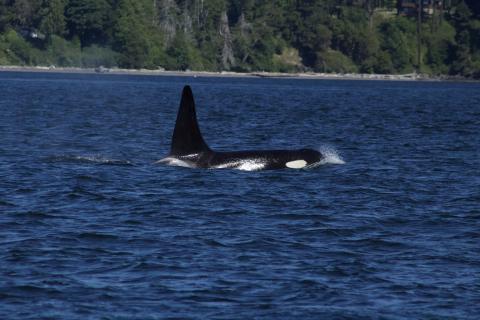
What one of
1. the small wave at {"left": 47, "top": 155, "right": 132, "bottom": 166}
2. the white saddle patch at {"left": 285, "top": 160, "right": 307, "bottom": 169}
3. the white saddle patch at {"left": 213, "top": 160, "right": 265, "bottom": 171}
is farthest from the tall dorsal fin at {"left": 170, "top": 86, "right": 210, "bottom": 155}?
the small wave at {"left": 47, "top": 155, "right": 132, "bottom": 166}

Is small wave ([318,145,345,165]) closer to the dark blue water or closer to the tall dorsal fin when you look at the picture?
the dark blue water

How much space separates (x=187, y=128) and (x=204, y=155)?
1118 mm

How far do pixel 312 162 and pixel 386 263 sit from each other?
12219mm

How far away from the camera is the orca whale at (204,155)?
95.6 ft

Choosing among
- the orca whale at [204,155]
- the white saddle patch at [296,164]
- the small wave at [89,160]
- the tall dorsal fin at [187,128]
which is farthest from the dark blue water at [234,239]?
the tall dorsal fin at [187,128]

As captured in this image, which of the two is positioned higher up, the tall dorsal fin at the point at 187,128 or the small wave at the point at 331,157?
the tall dorsal fin at the point at 187,128

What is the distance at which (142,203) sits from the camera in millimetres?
23844

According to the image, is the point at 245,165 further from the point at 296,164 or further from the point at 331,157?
the point at 331,157

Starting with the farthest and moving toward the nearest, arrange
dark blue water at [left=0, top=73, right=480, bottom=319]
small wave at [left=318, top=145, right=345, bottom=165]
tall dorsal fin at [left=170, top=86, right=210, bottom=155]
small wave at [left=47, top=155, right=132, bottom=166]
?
small wave at [left=318, top=145, right=345, bottom=165]
small wave at [left=47, top=155, right=132, bottom=166]
tall dorsal fin at [left=170, top=86, right=210, bottom=155]
dark blue water at [left=0, top=73, right=480, bottom=319]

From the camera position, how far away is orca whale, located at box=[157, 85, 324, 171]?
29.1 meters

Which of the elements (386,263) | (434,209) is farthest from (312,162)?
(386,263)

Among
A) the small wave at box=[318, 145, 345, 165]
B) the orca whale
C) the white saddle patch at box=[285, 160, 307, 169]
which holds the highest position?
the orca whale

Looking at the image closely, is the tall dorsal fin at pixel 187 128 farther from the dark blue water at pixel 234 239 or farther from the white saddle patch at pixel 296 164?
the white saddle patch at pixel 296 164

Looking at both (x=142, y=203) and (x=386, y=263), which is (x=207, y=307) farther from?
(x=142, y=203)
